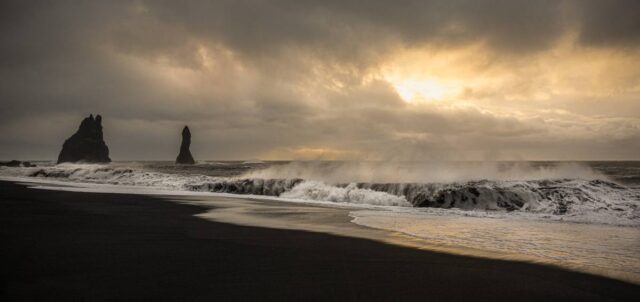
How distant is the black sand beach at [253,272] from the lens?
175 inches

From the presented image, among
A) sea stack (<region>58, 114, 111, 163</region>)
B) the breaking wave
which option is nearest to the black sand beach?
the breaking wave

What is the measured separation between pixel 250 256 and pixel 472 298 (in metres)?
3.48

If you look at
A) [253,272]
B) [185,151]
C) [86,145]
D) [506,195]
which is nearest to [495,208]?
[506,195]

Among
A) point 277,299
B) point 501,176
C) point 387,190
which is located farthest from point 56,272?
point 501,176

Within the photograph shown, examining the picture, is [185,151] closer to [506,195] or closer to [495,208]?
[506,195]

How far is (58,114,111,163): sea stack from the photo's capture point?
397ft

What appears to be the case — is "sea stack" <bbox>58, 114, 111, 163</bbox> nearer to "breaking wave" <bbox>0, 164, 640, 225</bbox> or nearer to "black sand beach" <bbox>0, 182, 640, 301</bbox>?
"breaking wave" <bbox>0, 164, 640, 225</bbox>

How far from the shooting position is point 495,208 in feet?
54.0

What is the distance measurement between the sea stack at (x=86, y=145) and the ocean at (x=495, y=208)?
4081 inches

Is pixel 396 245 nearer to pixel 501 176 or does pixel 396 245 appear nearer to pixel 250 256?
pixel 250 256

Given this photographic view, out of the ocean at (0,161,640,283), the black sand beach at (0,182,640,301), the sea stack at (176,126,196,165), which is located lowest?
the black sand beach at (0,182,640,301)

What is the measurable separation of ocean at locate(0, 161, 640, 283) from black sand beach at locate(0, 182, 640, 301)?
1.28m

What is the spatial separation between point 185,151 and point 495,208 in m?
121

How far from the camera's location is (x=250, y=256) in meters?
6.49
